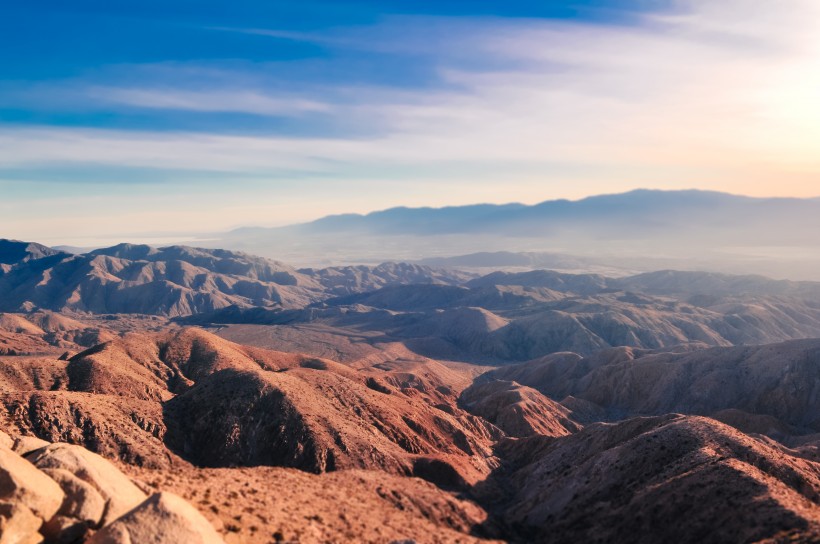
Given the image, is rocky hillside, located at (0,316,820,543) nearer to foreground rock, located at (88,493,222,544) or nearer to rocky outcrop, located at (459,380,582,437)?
foreground rock, located at (88,493,222,544)

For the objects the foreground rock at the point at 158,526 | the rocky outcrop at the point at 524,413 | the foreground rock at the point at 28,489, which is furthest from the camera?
the rocky outcrop at the point at 524,413

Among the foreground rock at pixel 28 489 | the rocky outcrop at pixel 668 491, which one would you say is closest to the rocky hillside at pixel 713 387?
the rocky outcrop at pixel 668 491

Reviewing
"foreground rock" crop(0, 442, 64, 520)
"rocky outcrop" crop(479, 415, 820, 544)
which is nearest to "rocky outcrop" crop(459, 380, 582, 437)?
"rocky outcrop" crop(479, 415, 820, 544)

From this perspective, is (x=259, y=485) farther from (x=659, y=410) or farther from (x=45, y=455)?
(x=659, y=410)

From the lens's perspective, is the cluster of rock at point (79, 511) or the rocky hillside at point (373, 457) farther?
the rocky hillside at point (373, 457)

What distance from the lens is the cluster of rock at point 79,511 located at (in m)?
18.1

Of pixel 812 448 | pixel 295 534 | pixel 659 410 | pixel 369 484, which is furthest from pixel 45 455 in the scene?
pixel 659 410

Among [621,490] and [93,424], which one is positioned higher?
[93,424]

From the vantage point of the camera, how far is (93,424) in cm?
4588

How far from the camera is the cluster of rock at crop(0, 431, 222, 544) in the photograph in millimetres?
18078

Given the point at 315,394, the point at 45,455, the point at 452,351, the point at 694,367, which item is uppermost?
the point at 45,455

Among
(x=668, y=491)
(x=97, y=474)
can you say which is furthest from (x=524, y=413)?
(x=97, y=474)

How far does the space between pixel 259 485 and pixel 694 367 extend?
90052mm

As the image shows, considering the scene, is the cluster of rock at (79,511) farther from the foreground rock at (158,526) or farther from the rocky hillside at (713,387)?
the rocky hillside at (713,387)
